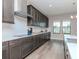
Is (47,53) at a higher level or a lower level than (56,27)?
lower

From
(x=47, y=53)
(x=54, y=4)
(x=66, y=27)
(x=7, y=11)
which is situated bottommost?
(x=47, y=53)

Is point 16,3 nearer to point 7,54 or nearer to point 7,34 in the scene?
point 7,34

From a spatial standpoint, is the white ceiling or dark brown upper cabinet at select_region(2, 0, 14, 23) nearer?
dark brown upper cabinet at select_region(2, 0, 14, 23)

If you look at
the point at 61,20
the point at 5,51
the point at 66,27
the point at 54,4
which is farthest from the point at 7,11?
the point at 66,27

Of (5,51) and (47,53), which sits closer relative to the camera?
(5,51)

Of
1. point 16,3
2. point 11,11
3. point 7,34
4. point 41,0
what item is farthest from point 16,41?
point 41,0

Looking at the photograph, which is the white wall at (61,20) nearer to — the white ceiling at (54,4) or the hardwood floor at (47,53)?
the white ceiling at (54,4)

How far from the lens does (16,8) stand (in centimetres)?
334

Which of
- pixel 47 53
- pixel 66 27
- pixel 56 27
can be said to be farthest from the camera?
pixel 56 27

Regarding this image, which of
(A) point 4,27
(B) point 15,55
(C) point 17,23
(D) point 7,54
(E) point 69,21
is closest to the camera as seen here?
(D) point 7,54

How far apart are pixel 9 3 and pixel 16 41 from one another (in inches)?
48.0

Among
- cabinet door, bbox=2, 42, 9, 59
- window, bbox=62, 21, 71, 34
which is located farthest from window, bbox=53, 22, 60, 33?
cabinet door, bbox=2, 42, 9, 59

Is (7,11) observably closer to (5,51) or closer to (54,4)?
(5,51)

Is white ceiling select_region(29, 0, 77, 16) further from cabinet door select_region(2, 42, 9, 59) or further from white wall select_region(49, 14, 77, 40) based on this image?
white wall select_region(49, 14, 77, 40)
